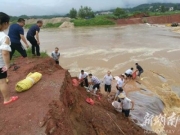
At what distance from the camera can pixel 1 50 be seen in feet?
14.2

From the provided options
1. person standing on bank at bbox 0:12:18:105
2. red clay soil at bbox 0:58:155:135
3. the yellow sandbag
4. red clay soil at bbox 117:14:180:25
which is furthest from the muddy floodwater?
red clay soil at bbox 117:14:180:25

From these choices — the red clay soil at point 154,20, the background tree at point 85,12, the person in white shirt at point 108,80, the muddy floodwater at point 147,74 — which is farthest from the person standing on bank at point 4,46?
the background tree at point 85,12

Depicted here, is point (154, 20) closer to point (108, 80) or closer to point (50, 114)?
point (108, 80)

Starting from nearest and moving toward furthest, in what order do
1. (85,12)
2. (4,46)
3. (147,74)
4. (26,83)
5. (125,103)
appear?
(4,46) → (26,83) → (125,103) → (147,74) → (85,12)

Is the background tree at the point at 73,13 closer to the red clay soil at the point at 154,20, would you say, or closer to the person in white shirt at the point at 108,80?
the red clay soil at the point at 154,20

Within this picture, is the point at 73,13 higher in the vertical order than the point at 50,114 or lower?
higher

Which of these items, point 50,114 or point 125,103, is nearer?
point 50,114

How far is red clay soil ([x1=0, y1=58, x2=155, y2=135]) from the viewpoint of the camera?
416cm

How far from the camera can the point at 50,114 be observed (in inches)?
177

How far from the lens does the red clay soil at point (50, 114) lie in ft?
13.7

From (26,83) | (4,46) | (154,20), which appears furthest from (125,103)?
(154,20)

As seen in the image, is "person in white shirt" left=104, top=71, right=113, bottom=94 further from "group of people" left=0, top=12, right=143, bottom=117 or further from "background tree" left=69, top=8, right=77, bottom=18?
"background tree" left=69, top=8, right=77, bottom=18

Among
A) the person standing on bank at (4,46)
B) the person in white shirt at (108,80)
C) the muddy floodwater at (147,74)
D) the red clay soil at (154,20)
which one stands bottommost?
the muddy floodwater at (147,74)

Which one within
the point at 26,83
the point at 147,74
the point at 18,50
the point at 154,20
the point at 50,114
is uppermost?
the point at 18,50
